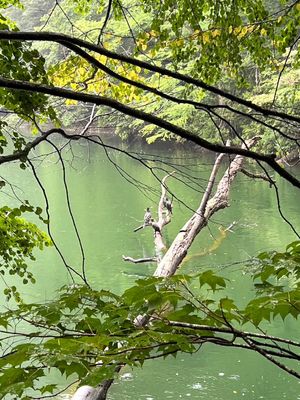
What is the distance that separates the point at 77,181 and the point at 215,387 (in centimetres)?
1187

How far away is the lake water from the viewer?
4863mm

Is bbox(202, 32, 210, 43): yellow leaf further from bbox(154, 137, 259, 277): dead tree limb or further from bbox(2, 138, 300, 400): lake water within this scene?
bbox(154, 137, 259, 277): dead tree limb

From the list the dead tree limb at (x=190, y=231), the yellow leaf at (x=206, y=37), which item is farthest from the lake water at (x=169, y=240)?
the yellow leaf at (x=206, y=37)

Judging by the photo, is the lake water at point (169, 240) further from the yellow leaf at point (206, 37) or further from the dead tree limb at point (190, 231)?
the yellow leaf at point (206, 37)

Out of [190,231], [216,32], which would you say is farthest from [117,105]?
[190,231]

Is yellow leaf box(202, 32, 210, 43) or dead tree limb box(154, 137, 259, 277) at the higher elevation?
dead tree limb box(154, 137, 259, 277)

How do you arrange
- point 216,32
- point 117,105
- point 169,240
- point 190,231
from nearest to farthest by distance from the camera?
point 117,105 → point 216,32 → point 190,231 → point 169,240

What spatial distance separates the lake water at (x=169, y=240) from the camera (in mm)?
4863

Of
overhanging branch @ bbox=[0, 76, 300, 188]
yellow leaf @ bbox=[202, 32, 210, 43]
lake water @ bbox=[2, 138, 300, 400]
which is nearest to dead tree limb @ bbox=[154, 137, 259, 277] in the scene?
lake water @ bbox=[2, 138, 300, 400]

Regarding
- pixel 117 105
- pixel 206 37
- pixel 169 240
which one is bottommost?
pixel 117 105

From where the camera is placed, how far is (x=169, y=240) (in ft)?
29.8

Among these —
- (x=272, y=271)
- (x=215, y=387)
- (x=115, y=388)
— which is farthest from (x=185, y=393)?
(x=272, y=271)

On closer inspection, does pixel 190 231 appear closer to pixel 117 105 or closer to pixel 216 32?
pixel 216 32

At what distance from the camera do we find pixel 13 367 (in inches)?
40.9
